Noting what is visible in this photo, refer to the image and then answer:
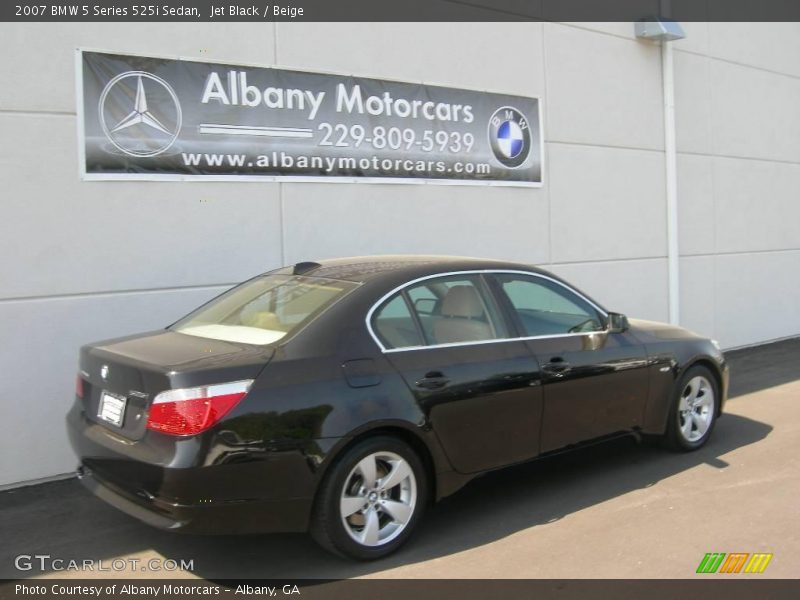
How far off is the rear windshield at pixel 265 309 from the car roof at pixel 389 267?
99 mm

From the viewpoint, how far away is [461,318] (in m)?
4.80

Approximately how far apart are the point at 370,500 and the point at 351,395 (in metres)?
0.57

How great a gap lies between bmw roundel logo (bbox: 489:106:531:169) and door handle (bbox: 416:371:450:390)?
466 centimetres

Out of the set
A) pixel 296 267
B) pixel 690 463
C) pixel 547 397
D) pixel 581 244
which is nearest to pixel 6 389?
pixel 296 267

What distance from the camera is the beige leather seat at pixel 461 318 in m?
4.67

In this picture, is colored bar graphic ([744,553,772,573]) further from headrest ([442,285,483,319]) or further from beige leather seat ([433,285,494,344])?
headrest ([442,285,483,319])

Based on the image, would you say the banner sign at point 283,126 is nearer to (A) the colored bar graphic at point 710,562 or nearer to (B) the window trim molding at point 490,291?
(B) the window trim molding at point 490,291

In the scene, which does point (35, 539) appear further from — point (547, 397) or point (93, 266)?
point (547, 397)

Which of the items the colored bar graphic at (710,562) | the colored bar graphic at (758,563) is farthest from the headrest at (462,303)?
the colored bar graphic at (758,563)

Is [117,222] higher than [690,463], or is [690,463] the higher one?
[117,222]

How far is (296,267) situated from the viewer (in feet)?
16.7

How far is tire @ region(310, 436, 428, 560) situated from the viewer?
3951 mm

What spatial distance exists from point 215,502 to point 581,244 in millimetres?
6797
